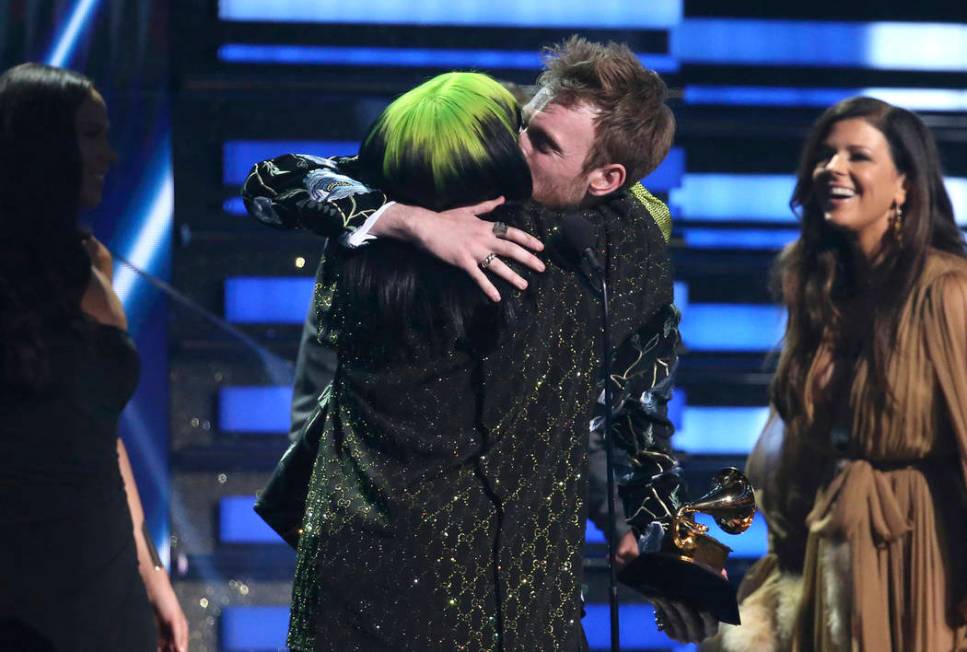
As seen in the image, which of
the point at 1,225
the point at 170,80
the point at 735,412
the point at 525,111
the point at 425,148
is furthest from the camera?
the point at 735,412

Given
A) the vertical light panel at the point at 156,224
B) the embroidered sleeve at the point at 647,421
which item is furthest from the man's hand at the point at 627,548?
the vertical light panel at the point at 156,224

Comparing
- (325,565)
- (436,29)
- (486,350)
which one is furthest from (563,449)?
(436,29)

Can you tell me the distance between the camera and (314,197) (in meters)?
1.77

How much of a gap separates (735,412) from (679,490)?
205 cm

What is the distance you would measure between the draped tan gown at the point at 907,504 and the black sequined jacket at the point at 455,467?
139 centimetres

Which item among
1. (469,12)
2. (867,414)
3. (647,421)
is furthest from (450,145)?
(469,12)

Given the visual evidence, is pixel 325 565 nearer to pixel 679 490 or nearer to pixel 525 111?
pixel 679 490

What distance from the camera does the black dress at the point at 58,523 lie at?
7.55 ft

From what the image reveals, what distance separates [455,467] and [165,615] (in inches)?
38.7

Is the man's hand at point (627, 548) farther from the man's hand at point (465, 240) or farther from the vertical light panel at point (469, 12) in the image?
the vertical light panel at point (469, 12)

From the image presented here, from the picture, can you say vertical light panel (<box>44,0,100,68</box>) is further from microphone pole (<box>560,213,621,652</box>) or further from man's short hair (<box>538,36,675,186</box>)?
microphone pole (<box>560,213,621,652</box>)

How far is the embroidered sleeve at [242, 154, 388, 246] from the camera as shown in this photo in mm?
1729

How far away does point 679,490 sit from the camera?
1.94 m

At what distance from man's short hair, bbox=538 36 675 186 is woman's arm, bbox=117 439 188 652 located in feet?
3.69
